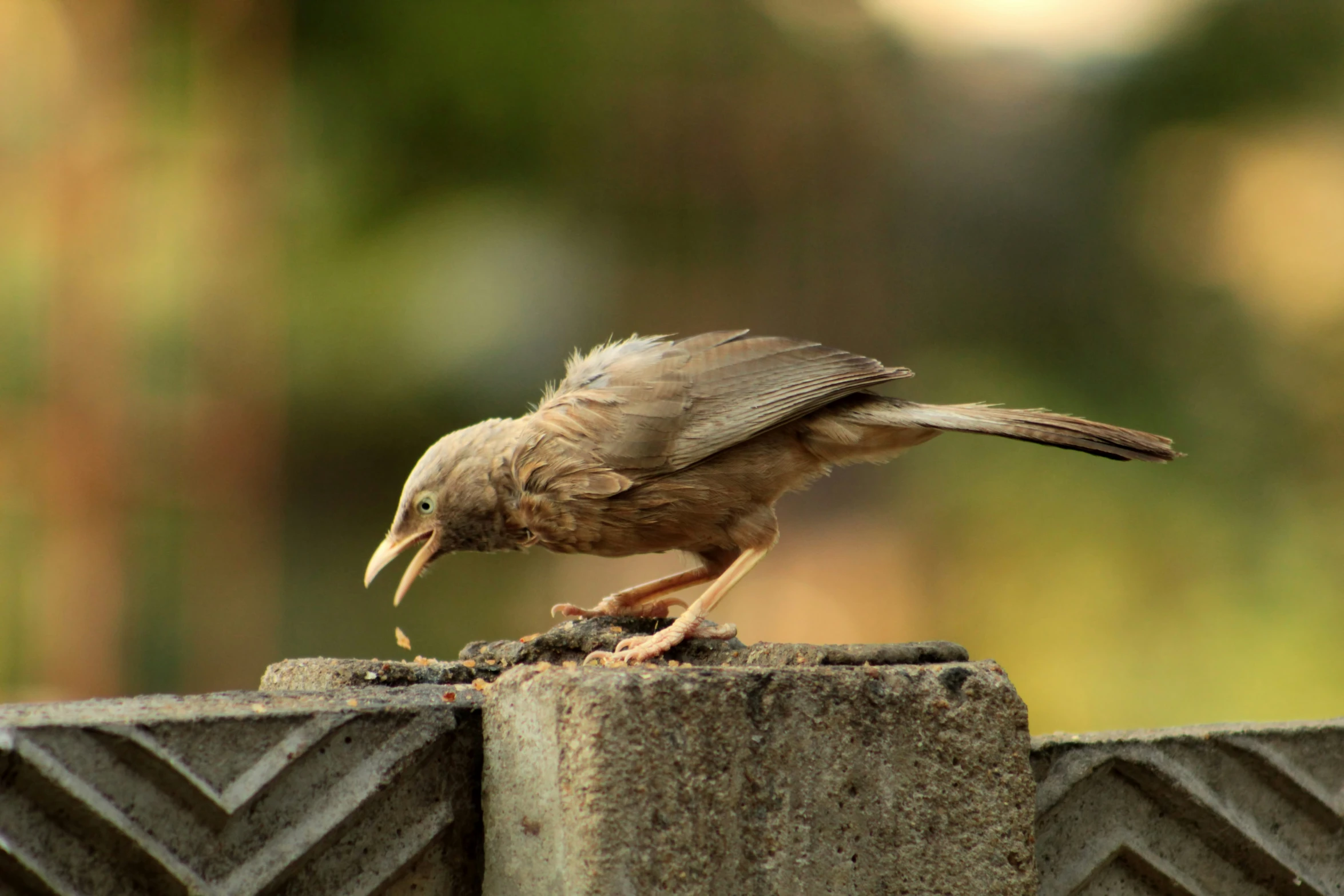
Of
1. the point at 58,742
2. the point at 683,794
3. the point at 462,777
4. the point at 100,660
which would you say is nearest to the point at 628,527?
the point at 462,777

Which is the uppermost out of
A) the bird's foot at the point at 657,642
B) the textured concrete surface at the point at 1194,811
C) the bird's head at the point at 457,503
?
the bird's head at the point at 457,503

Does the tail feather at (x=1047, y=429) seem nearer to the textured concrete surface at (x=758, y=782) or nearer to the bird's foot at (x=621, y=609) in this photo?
the bird's foot at (x=621, y=609)

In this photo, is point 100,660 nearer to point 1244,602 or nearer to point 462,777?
point 462,777

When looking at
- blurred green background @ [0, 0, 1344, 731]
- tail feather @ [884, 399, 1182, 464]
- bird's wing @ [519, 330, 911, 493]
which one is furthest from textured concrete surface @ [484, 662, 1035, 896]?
blurred green background @ [0, 0, 1344, 731]

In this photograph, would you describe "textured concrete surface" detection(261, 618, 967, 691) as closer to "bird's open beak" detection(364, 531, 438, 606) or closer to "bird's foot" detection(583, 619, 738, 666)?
"bird's foot" detection(583, 619, 738, 666)

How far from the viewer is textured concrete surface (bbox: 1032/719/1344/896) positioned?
208 cm

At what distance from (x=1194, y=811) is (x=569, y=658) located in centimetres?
118

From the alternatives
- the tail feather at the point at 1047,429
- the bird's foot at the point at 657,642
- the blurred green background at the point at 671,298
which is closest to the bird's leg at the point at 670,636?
the bird's foot at the point at 657,642

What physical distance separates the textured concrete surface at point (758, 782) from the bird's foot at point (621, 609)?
3.78ft

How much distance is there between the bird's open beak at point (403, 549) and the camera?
3098 mm

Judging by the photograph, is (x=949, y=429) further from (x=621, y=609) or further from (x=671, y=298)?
(x=671, y=298)

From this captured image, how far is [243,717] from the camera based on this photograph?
1716mm

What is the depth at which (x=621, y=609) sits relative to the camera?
3.05m

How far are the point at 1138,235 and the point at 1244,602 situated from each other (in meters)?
2.79
